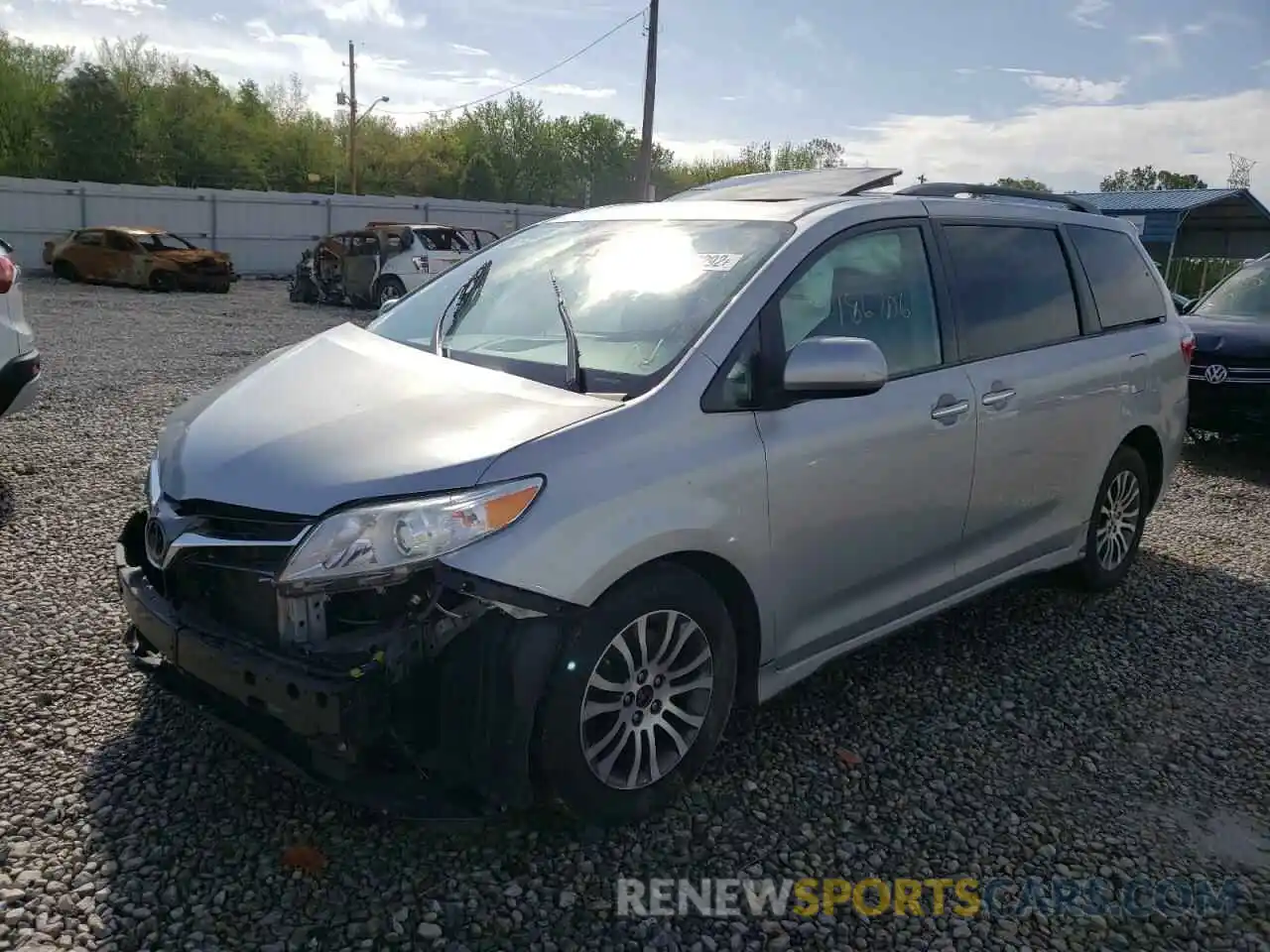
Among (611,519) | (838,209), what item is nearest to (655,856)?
(611,519)

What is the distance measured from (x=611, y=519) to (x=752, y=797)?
108 cm

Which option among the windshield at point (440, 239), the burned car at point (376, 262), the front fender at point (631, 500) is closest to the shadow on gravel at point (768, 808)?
the front fender at point (631, 500)

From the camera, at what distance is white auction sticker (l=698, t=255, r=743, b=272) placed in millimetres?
3354

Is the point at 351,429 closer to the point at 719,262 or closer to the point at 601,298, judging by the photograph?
the point at 601,298

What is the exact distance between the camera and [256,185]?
45.8m

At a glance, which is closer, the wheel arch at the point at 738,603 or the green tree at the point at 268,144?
the wheel arch at the point at 738,603

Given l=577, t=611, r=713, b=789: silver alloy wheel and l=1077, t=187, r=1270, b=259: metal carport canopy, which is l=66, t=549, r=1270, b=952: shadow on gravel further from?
l=1077, t=187, r=1270, b=259: metal carport canopy

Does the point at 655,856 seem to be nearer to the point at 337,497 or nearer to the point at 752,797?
the point at 752,797

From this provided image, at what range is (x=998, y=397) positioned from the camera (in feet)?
13.0

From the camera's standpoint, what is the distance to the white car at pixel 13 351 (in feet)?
18.0

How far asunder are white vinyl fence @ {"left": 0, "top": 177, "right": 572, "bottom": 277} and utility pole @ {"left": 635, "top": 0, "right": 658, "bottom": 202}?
2.61 metres

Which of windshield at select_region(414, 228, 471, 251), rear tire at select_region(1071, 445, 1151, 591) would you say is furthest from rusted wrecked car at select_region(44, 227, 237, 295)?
rear tire at select_region(1071, 445, 1151, 591)

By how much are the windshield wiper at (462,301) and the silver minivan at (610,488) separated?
1 centimetres

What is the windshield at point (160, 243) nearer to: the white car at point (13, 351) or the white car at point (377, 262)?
the white car at point (377, 262)
